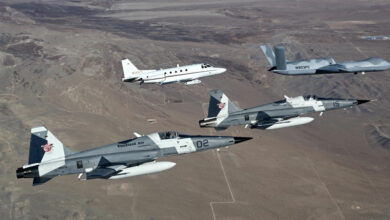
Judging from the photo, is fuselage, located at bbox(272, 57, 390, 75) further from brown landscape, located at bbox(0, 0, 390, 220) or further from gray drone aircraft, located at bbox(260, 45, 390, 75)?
brown landscape, located at bbox(0, 0, 390, 220)

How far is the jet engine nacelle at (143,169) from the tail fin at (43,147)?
656cm

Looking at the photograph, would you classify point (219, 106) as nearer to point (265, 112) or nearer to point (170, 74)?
point (265, 112)

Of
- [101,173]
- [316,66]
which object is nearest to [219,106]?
[101,173]

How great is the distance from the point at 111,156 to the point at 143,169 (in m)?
3.68

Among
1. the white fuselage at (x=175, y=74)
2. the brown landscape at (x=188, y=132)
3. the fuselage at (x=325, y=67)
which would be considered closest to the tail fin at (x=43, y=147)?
the brown landscape at (x=188, y=132)

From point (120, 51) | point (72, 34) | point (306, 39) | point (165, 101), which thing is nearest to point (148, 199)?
point (165, 101)

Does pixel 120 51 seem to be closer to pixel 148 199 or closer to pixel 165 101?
pixel 165 101

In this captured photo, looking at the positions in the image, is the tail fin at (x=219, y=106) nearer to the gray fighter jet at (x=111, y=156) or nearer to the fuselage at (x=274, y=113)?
the fuselage at (x=274, y=113)

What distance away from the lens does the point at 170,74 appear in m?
72.9

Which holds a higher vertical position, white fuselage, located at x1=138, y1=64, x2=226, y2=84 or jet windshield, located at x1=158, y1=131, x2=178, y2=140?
white fuselage, located at x1=138, y1=64, x2=226, y2=84

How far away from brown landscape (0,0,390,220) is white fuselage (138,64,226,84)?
46.7 ft

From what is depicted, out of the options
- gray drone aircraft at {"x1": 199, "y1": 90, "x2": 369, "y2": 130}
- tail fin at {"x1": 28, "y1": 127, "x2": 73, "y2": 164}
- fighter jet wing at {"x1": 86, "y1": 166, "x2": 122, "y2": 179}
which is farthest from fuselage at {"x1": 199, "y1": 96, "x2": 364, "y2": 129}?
tail fin at {"x1": 28, "y1": 127, "x2": 73, "y2": 164}

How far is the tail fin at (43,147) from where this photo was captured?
148 ft

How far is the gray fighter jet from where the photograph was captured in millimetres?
45375
